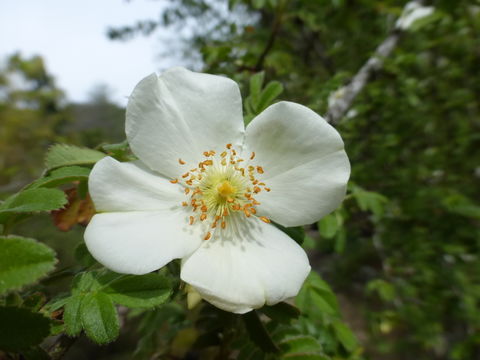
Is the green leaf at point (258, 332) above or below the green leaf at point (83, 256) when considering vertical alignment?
below

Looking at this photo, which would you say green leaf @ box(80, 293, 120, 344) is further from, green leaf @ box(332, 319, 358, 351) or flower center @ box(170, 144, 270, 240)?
green leaf @ box(332, 319, 358, 351)

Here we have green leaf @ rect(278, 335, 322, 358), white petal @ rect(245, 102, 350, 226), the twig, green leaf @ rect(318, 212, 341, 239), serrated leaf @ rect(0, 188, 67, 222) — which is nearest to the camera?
serrated leaf @ rect(0, 188, 67, 222)

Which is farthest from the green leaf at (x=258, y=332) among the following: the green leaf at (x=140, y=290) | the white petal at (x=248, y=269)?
the green leaf at (x=140, y=290)

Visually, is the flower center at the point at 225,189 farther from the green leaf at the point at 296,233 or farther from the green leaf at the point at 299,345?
the green leaf at the point at 299,345

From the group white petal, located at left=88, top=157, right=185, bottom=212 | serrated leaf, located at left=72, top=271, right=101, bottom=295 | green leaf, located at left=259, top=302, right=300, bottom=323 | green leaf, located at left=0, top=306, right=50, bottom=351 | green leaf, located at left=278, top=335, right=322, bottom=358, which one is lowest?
green leaf, located at left=278, top=335, right=322, bottom=358

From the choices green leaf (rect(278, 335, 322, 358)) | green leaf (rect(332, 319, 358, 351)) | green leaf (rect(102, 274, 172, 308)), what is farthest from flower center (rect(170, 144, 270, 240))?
green leaf (rect(332, 319, 358, 351))

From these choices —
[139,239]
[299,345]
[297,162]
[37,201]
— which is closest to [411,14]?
[297,162]
